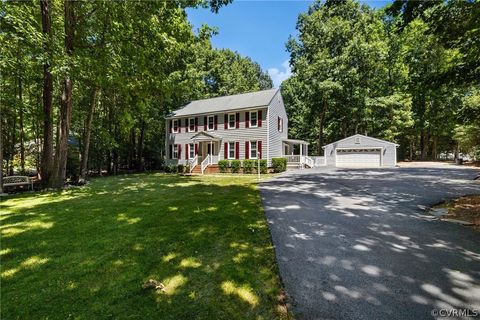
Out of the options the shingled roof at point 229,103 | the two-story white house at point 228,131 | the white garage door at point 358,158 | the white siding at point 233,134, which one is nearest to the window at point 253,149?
the two-story white house at point 228,131

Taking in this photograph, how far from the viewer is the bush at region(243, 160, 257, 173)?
19891 mm

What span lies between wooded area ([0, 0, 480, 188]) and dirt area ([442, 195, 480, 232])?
230 cm

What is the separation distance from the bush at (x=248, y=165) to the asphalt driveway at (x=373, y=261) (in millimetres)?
12933

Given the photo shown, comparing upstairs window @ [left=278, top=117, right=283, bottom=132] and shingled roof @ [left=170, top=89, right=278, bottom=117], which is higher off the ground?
shingled roof @ [left=170, top=89, right=278, bottom=117]

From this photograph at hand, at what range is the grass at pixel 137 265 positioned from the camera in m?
2.68

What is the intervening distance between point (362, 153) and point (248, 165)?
13.3 meters

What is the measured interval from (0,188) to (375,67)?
114ft

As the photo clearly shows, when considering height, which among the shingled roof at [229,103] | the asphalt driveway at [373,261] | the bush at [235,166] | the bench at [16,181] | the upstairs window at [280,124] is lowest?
the asphalt driveway at [373,261]

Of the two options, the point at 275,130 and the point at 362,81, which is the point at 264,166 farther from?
the point at 362,81

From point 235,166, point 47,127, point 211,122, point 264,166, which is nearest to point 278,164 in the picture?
point 264,166

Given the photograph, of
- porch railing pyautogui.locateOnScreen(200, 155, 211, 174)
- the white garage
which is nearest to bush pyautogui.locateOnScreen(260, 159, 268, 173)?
porch railing pyautogui.locateOnScreen(200, 155, 211, 174)

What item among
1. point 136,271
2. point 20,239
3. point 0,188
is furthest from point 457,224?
point 0,188

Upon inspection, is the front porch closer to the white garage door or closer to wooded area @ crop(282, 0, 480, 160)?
the white garage door

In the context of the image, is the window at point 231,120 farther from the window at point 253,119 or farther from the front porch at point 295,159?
the front porch at point 295,159
